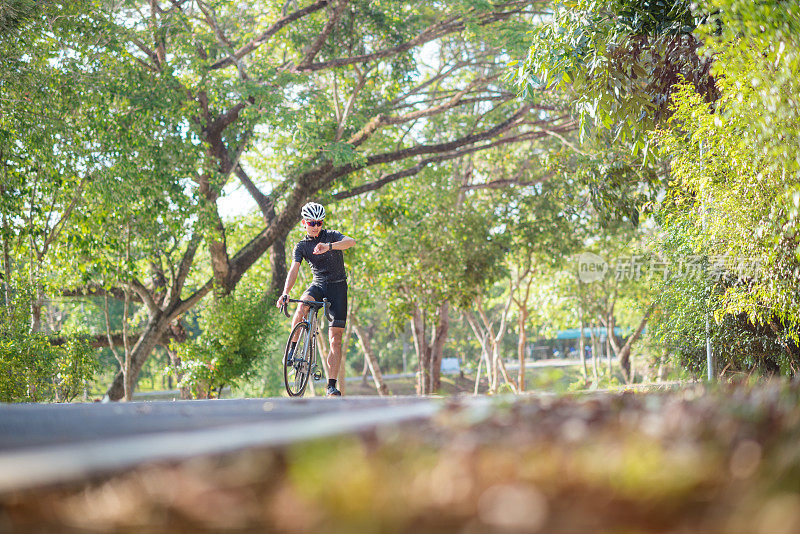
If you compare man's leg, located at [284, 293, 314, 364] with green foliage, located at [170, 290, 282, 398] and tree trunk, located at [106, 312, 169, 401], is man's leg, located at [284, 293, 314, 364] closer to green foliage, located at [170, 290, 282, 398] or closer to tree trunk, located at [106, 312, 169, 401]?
green foliage, located at [170, 290, 282, 398]

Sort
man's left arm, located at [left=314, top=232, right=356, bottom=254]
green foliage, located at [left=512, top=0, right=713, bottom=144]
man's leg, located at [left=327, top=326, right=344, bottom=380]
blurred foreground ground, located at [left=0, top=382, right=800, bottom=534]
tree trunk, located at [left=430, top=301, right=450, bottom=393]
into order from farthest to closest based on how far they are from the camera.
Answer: tree trunk, located at [left=430, top=301, right=450, bottom=393], green foliage, located at [left=512, top=0, right=713, bottom=144], man's leg, located at [left=327, top=326, right=344, bottom=380], man's left arm, located at [left=314, top=232, right=356, bottom=254], blurred foreground ground, located at [left=0, top=382, right=800, bottom=534]

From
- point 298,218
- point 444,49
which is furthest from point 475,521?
point 444,49

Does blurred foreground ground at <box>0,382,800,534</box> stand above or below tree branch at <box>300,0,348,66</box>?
below

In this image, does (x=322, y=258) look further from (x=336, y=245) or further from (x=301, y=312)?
(x=301, y=312)

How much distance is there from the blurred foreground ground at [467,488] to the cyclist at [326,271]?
5.57 m

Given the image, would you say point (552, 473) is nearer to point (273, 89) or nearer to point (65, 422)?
point (65, 422)

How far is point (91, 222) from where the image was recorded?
12.6m

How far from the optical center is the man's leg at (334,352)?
800 centimetres

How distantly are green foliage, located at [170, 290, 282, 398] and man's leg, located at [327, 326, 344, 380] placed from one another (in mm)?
5713

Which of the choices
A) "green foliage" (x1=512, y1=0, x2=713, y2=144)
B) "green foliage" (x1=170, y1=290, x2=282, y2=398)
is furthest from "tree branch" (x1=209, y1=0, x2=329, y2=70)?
"green foliage" (x1=512, y1=0, x2=713, y2=144)

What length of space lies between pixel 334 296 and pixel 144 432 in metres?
5.18

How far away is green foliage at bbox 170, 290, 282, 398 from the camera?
13.2 meters

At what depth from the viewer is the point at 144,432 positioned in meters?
3.13

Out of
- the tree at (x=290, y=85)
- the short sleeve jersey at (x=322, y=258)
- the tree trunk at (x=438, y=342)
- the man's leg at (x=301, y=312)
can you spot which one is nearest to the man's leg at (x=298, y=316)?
the man's leg at (x=301, y=312)
